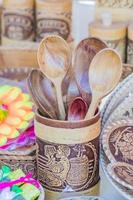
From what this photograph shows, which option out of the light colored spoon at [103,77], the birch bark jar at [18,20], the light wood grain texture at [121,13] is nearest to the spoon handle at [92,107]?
the light colored spoon at [103,77]

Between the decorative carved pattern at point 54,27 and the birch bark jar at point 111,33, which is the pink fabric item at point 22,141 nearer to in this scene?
the birch bark jar at point 111,33

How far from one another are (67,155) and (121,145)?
0.07 meters

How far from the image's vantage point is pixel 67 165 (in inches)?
22.9

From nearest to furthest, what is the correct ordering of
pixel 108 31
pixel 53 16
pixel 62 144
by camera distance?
pixel 62 144, pixel 108 31, pixel 53 16

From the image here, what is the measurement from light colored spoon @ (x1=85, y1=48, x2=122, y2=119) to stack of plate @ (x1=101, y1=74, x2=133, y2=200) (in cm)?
4

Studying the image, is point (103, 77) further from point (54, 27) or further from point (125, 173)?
point (54, 27)

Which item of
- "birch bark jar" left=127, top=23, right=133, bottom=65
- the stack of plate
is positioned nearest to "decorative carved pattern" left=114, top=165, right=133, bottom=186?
the stack of plate

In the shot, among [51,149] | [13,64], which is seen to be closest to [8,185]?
[51,149]

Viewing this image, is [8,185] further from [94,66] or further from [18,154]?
[94,66]

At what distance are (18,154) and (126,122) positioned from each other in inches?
6.5

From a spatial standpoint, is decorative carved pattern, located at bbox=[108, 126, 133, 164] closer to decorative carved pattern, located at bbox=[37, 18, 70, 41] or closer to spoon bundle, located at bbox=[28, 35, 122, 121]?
spoon bundle, located at bbox=[28, 35, 122, 121]

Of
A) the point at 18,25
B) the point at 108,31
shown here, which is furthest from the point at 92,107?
the point at 18,25

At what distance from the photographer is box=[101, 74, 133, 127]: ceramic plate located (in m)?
0.63

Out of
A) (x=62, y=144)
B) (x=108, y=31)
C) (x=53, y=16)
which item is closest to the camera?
(x=62, y=144)
